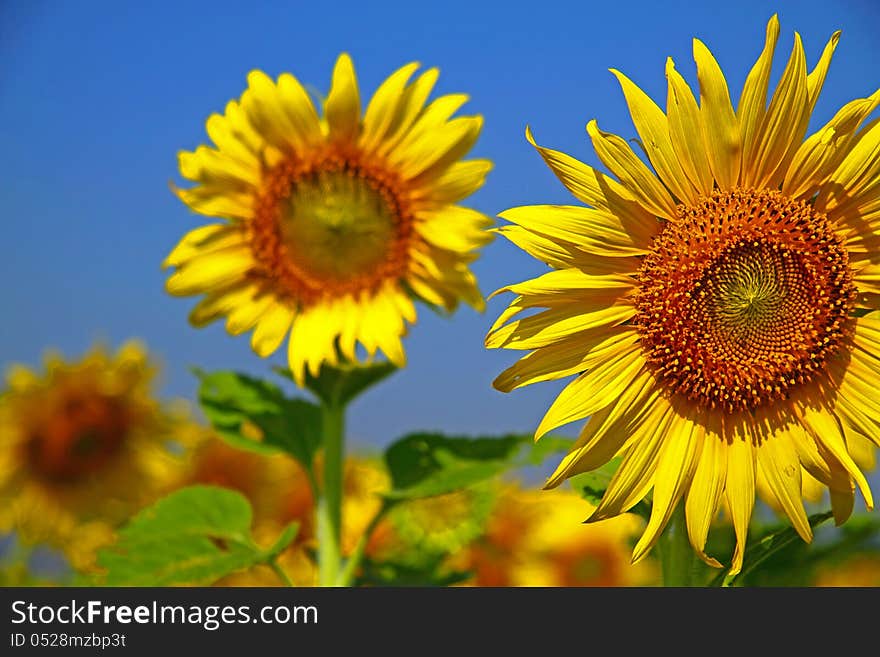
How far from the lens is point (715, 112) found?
6.57 feet

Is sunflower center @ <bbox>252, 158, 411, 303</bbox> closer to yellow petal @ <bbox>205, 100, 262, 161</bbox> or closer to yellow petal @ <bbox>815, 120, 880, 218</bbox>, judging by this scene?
yellow petal @ <bbox>205, 100, 262, 161</bbox>

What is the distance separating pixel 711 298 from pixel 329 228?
1.52 meters

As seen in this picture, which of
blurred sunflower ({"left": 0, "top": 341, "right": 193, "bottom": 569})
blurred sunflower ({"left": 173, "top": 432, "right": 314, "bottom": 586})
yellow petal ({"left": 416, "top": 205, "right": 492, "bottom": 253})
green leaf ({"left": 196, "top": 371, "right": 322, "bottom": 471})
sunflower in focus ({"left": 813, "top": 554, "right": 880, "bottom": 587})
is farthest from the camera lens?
blurred sunflower ({"left": 0, "top": 341, "right": 193, "bottom": 569})

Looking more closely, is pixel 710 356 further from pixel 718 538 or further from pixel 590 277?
pixel 718 538

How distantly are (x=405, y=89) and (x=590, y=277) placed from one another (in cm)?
136

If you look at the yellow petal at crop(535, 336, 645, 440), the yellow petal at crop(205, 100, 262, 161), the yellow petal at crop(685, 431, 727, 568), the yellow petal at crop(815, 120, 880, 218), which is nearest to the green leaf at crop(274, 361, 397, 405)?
the yellow petal at crop(205, 100, 262, 161)

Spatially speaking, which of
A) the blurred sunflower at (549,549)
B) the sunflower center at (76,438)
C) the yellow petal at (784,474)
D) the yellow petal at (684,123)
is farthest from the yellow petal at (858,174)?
the sunflower center at (76,438)

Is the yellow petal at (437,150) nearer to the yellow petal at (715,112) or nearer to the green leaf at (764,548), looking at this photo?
the yellow petal at (715,112)

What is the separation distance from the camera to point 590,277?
2064 millimetres

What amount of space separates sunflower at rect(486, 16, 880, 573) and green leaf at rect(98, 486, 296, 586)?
1.22 meters

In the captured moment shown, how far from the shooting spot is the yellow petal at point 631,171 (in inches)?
78.3

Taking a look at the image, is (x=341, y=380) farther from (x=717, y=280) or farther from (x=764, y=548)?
(x=764, y=548)

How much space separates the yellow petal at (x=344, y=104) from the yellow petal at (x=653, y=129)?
1260 millimetres

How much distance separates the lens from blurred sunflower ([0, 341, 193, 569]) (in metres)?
4.90
